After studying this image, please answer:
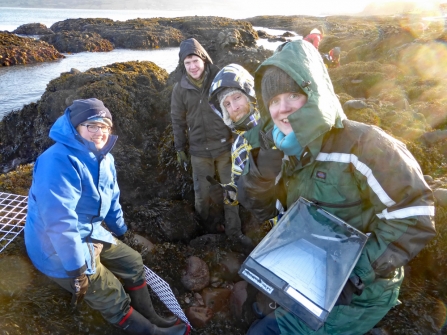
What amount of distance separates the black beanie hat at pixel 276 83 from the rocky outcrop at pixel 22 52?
2332 cm

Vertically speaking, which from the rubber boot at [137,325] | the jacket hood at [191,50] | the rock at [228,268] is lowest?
the rock at [228,268]

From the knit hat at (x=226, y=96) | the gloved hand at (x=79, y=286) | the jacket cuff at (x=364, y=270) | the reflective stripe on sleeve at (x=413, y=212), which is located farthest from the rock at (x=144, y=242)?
the reflective stripe on sleeve at (x=413, y=212)

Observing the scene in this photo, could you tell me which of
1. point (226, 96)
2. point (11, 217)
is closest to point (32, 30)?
point (11, 217)

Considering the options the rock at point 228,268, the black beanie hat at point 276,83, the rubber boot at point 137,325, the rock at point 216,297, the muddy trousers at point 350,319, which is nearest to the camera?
the black beanie hat at point 276,83

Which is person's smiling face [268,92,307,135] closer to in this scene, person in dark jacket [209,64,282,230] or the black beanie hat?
the black beanie hat

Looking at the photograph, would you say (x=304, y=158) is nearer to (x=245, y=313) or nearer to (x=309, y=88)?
(x=309, y=88)

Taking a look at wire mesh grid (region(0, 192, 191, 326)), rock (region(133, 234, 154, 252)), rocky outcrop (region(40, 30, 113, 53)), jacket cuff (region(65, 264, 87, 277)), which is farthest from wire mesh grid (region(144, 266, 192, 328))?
rocky outcrop (region(40, 30, 113, 53))

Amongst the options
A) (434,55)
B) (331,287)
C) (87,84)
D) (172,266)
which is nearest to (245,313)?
(172,266)

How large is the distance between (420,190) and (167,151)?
552 centimetres

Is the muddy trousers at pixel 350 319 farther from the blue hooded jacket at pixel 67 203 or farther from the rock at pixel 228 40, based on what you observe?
the rock at pixel 228 40

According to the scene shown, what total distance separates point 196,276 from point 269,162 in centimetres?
247

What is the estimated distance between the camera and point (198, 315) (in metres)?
3.64

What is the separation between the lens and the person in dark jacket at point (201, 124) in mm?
4285

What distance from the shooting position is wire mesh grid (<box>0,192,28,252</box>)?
3.61m
